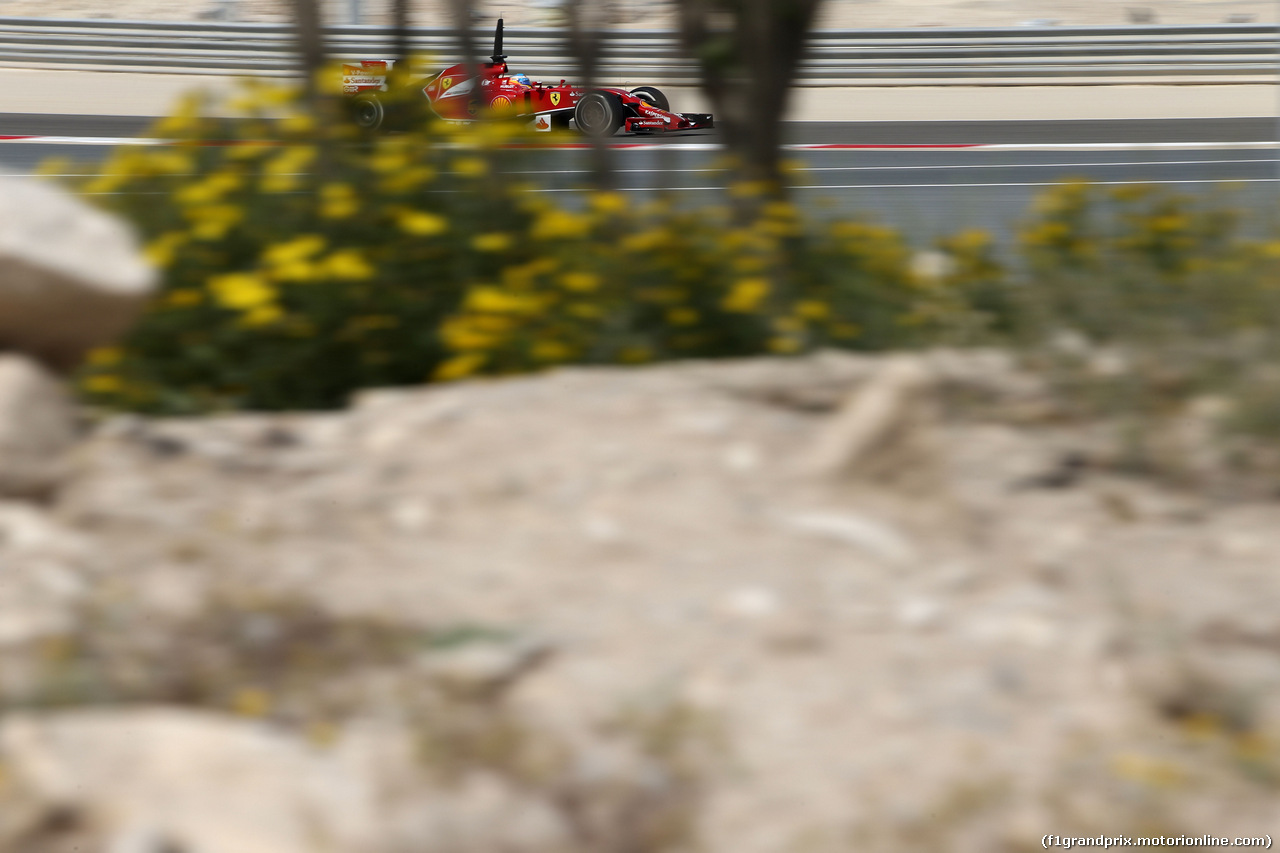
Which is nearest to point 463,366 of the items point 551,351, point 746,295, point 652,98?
point 551,351

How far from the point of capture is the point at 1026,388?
3.89 meters

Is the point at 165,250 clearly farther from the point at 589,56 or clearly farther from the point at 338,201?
the point at 589,56

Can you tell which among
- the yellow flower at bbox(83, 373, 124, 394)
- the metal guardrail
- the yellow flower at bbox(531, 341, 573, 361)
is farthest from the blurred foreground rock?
the metal guardrail

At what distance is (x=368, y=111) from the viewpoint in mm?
5113

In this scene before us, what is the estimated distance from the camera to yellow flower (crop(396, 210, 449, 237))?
403 centimetres

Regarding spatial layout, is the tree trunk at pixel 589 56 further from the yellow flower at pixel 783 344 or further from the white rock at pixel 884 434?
the white rock at pixel 884 434

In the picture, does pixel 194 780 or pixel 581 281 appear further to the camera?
pixel 581 281

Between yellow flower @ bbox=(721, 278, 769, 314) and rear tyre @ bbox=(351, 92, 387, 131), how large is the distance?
66.2 inches

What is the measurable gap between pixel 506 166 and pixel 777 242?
100 cm

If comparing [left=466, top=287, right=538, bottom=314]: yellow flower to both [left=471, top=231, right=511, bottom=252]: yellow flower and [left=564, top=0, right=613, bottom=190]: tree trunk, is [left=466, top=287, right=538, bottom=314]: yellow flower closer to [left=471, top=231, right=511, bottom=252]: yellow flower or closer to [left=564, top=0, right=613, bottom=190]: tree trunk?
[left=471, top=231, right=511, bottom=252]: yellow flower

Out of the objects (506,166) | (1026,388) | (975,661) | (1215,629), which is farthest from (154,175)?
(1215,629)

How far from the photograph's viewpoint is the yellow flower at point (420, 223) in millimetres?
4031

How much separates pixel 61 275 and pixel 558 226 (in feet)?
5.08

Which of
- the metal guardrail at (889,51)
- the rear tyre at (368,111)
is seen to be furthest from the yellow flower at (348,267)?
the metal guardrail at (889,51)
